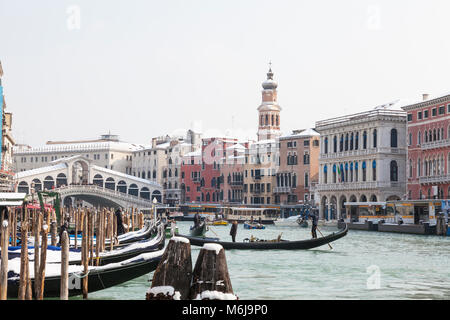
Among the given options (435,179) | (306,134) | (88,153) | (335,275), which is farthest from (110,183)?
(335,275)

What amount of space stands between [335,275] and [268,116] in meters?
47.3

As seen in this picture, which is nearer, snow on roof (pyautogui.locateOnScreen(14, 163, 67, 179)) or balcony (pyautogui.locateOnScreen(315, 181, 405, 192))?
balcony (pyautogui.locateOnScreen(315, 181, 405, 192))

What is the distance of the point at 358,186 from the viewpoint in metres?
43.0

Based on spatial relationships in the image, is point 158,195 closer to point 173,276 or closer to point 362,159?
point 362,159

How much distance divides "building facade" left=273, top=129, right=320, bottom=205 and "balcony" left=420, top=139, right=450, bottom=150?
1341 cm

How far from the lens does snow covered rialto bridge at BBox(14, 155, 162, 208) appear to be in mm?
53094

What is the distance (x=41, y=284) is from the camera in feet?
28.1

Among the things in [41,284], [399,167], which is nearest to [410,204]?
[399,167]

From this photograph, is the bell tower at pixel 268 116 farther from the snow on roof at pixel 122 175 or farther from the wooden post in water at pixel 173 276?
the wooden post in water at pixel 173 276

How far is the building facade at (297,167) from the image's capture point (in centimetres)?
5069

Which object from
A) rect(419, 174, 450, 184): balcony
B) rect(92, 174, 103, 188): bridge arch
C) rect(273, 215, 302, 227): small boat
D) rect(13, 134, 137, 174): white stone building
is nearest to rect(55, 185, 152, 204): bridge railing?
rect(92, 174, 103, 188): bridge arch

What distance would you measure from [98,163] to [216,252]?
65711mm

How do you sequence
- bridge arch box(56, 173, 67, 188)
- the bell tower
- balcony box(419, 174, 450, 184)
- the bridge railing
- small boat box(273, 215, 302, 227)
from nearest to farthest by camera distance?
balcony box(419, 174, 450, 184) → small boat box(273, 215, 302, 227) → the bridge railing → bridge arch box(56, 173, 67, 188) → the bell tower

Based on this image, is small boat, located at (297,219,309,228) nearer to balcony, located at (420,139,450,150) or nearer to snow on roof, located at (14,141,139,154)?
balcony, located at (420,139,450,150)
